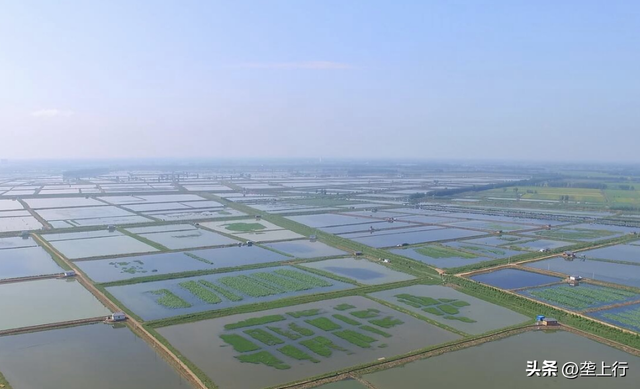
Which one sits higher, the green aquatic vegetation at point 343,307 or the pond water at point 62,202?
the pond water at point 62,202

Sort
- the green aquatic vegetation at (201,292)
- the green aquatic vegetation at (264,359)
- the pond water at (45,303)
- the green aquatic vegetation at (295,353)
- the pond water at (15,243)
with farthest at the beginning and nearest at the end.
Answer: the pond water at (15,243)
the green aquatic vegetation at (201,292)
the pond water at (45,303)
the green aquatic vegetation at (295,353)
the green aquatic vegetation at (264,359)

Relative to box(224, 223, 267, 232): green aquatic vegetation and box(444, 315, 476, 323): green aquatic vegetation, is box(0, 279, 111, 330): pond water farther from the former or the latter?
box(224, 223, 267, 232): green aquatic vegetation

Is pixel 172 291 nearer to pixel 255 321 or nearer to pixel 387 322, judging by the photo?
pixel 255 321

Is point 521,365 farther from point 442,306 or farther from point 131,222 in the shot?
point 131,222

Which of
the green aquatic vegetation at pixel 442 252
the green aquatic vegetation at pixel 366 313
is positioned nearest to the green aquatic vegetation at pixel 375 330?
the green aquatic vegetation at pixel 366 313

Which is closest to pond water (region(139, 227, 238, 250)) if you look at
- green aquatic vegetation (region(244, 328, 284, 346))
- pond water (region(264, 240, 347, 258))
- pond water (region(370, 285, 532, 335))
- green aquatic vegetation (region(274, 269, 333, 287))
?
pond water (region(264, 240, 347, 258))

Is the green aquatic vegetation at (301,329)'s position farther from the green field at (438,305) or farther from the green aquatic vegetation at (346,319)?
the green field at (438,305)
